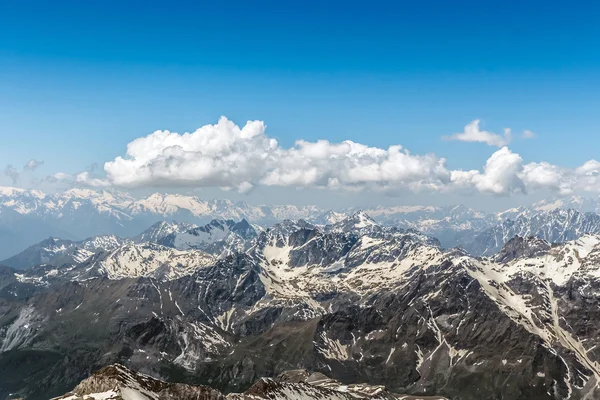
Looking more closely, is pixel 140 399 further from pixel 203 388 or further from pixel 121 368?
pixel 203 388

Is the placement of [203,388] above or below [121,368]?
below

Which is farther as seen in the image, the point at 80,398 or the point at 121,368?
the point at 121,368

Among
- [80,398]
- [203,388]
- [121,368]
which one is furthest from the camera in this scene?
Answer: [203,388]

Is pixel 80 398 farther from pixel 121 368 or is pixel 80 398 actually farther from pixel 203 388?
pixel 203 388

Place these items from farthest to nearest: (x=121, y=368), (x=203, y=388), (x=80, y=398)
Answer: (x=203, y=388) → (x=121, y=368) → (x=80, y=398)

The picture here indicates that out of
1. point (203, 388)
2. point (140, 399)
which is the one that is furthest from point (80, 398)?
point (203, 388)

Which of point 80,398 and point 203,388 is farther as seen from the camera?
point 203,388

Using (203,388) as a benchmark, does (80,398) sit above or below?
above

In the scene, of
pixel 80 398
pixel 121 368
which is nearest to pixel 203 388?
pixel 121 368
